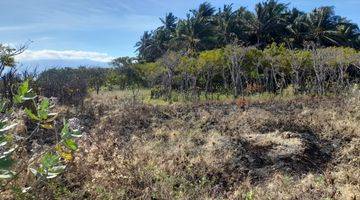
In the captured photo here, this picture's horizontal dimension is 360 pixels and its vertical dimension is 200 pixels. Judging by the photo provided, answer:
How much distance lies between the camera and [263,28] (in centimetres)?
4434

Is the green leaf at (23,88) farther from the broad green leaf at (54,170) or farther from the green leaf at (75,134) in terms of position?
the broad green leaf at (54,170)

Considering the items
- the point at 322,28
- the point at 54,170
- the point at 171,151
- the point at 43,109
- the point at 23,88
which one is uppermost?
the point at 322,28

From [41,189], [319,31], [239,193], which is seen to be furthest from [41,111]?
[319,31]

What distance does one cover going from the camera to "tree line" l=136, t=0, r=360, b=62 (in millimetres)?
42969

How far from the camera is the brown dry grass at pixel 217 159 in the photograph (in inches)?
244

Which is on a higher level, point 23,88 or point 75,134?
point 23,88

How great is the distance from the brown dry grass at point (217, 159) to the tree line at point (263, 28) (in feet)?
94.2

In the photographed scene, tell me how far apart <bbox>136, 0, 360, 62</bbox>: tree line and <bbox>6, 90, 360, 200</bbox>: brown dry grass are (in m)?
28.7

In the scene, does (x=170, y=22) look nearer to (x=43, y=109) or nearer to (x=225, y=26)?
(x=225, y=26)

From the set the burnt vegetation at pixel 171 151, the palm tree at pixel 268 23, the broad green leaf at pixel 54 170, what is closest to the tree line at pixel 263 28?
the palm tree at pixel 268 23

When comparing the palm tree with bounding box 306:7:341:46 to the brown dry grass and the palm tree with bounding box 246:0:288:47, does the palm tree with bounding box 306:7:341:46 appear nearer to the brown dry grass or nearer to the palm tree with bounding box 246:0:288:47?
the palm tree with bounding box 246:0:288:47

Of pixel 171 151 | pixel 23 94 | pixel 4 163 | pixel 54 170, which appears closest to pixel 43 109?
pixel 23 94

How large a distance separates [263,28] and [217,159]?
3710cm

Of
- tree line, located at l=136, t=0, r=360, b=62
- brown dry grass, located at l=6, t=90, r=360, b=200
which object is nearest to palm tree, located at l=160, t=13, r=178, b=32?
tree line, located at l=136, t=0, r=360, b=62
